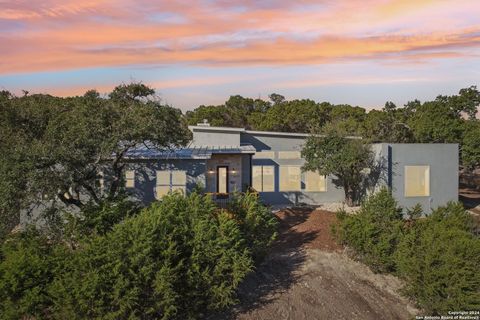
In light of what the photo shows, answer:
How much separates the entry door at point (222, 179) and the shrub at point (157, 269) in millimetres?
12158

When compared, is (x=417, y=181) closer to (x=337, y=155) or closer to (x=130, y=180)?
(x=337, y=155)

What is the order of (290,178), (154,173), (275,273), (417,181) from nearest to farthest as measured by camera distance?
(275,273) < (154,173) < (417,181) < (290,178)

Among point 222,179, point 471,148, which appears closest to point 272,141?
point 222,179

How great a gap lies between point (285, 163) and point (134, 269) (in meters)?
15.7

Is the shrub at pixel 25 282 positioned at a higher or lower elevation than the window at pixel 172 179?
lower

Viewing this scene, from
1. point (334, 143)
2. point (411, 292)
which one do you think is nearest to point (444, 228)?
point (411, 292)

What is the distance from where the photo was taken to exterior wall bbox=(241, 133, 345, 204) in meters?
25.1

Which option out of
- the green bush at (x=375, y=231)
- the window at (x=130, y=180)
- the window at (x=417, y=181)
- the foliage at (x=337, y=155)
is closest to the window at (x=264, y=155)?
the foliage at (x=337, y=155)

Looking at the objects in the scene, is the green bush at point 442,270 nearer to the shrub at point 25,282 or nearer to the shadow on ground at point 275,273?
the shadow on ground at point 275,273

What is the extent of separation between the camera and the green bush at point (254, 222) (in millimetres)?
13781

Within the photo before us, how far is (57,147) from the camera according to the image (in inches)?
534

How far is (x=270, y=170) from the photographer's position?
2520 cm

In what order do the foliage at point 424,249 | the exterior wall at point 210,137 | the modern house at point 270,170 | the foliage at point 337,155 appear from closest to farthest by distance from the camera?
the foliage at point 424,249
the modern house at point 270,170
the foliage at point 337,155
the exterior wall at point 210,137

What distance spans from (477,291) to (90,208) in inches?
389
